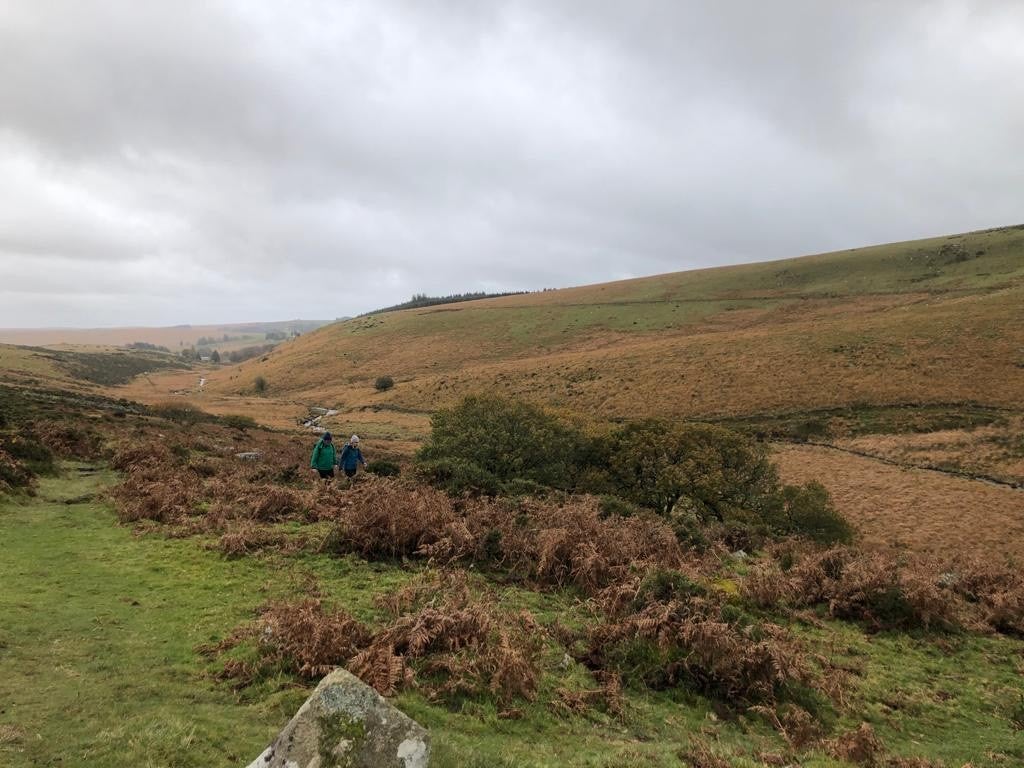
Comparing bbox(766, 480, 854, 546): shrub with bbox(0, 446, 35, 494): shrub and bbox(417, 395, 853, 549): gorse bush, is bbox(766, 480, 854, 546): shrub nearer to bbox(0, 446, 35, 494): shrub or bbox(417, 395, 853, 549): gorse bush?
bbox(417, 395, 853, 549): gorse bush

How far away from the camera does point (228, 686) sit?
6.56m

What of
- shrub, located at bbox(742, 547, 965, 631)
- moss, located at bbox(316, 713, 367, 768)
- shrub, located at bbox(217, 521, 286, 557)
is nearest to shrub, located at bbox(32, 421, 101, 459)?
shrub, located at bbox(217, 521, 286, 557)

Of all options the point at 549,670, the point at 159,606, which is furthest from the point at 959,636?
the point at 159,606

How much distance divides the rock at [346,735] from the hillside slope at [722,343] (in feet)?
200

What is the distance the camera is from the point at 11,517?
12.4 meters

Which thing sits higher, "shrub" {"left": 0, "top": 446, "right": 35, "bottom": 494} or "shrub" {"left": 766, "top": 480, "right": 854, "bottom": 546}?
"shrub" {"left": 0, "top": 446, "right": 35, "bottom": 494}

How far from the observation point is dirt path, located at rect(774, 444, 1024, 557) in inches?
1249

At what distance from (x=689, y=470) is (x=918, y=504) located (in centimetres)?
2244

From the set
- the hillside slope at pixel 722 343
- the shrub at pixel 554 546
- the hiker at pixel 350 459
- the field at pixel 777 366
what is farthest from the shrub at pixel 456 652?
the hillside slope at pixel 722 343

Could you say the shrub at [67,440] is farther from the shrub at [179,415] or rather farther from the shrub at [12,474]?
the shrub at [179,415]

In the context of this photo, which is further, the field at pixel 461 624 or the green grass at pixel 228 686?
the field at pixel 461 624

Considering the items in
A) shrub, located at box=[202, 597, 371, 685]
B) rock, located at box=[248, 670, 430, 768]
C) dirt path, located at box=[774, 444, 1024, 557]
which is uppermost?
rock, located at box=[248, 670, 430, 768]

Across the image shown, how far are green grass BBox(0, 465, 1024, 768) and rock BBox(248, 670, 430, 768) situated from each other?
1.06m

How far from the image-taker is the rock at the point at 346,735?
425cm
